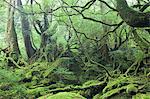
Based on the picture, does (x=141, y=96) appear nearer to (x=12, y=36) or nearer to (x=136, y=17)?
(x=136, y=17)

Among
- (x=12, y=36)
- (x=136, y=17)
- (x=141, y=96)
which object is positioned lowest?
(x=141, y=96)

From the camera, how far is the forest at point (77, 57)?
274 inches

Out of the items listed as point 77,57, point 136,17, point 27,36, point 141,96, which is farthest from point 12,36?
point 136,17

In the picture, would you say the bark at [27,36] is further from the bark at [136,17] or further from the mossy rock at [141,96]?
the bark at [136,17]

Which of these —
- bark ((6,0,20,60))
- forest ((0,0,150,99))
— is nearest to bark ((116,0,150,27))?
forest ((0,0,150,99))

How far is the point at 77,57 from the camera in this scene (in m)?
10.3

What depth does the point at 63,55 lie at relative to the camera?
10820mm

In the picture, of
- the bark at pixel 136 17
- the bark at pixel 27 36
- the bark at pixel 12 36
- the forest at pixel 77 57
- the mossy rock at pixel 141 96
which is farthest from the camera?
the bark at pixel 27 36

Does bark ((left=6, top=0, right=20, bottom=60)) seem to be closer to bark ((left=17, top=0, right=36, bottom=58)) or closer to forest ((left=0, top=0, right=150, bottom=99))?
forest ((left=0, top=0, right=150, bottom=99))

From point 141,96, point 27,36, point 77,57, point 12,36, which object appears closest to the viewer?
point 141,96

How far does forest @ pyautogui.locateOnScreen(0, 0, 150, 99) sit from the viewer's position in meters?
6.96

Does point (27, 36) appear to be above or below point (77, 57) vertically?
above

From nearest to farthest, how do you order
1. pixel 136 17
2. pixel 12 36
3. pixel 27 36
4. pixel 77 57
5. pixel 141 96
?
pixel 136 17 → pixel 141 96 → pixel 77 57 → pixel 12 36 → pixel 27 36

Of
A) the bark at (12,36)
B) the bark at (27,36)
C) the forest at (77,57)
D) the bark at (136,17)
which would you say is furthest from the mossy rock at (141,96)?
the bark at (27,36)
